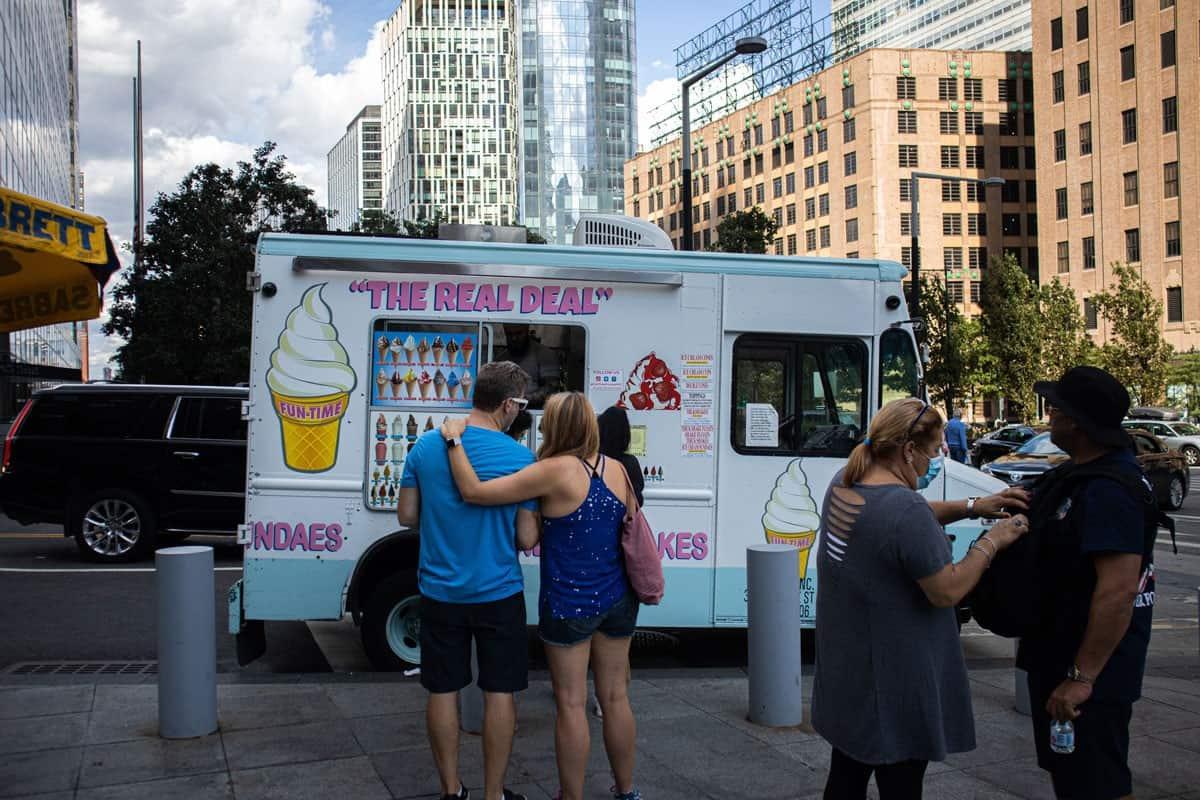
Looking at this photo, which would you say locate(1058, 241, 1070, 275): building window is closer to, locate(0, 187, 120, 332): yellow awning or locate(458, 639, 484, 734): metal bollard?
locate(458, 639, 484, 734): metal bollard

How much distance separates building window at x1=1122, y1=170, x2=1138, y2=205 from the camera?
196 ft

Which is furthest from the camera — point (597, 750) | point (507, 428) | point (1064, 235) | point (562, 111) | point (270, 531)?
point (562, 111)

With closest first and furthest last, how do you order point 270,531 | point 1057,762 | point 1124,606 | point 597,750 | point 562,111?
point 1124,606
point 1057,762
point 597,750
point 270,531
point 562,111

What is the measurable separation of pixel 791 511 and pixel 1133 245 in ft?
200

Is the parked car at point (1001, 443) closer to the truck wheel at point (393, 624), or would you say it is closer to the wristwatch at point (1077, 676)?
the truck wheel at point (393, 624)

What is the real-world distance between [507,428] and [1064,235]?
68012 mm

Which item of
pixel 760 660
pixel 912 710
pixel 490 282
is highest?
pixel 490 282

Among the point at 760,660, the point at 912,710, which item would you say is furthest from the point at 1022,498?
the point at 760,660

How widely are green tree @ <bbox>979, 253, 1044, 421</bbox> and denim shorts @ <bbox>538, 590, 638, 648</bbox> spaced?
47.9 metres

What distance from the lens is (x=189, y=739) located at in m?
5.43

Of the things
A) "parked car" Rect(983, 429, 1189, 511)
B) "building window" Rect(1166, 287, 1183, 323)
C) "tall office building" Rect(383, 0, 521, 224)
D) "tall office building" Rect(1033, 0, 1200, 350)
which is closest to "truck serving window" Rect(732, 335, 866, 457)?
"parked car" Rect(983, 429, 1189, 511)

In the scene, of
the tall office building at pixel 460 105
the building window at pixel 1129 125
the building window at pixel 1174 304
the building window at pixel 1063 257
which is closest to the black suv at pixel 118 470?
the building window at pixel 1174 304

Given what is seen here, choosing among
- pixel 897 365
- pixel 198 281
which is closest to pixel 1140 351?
pixel 198 281

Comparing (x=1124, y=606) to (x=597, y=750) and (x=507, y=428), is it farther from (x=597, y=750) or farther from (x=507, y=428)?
(x=597, y=750)
